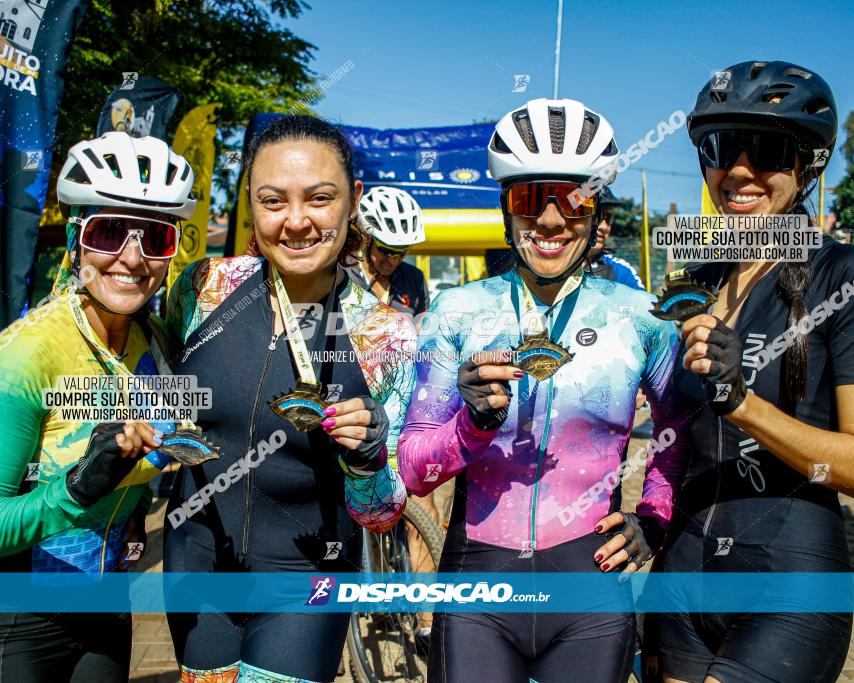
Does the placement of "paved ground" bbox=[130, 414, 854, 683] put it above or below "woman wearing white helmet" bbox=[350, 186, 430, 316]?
below

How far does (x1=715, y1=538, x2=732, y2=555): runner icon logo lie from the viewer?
237cm

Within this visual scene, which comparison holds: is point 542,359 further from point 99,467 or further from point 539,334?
point 99,467

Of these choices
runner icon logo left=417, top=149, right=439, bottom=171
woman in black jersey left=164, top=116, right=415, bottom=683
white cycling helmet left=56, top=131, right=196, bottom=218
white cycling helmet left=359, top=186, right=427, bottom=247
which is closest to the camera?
woman in black jersey left=164, top=116, right=415, bottom=683

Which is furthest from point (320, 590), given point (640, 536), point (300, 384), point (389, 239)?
point (389, 239)

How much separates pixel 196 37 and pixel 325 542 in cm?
1556

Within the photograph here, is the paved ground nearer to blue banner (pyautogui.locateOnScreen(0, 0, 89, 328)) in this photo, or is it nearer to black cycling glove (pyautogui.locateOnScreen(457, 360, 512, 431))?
blue banner (pyautogui.locateOnScreen(0, 0, 89, 328))

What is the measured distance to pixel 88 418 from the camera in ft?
7.83

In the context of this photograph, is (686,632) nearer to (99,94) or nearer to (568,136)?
(568,136)

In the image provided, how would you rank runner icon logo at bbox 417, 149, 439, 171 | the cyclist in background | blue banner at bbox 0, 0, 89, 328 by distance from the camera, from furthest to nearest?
runner icon logo at bbox 417, 149, 439, 171
the cyclist in background
blue banner at bbox 0, 0, 89, 328

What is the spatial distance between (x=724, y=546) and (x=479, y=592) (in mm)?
831

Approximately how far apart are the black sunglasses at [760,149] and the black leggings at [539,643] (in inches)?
56.3

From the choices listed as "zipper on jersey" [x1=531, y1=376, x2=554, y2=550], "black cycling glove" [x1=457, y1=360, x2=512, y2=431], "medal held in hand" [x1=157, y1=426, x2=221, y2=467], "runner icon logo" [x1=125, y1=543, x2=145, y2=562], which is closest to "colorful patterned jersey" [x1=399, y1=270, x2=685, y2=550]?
"zipper on jersey" [x1=531, y1=376, x2=554, y2=550]

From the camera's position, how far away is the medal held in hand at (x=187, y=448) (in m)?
2.10

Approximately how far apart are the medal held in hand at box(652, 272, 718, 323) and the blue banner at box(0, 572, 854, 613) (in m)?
0.87
